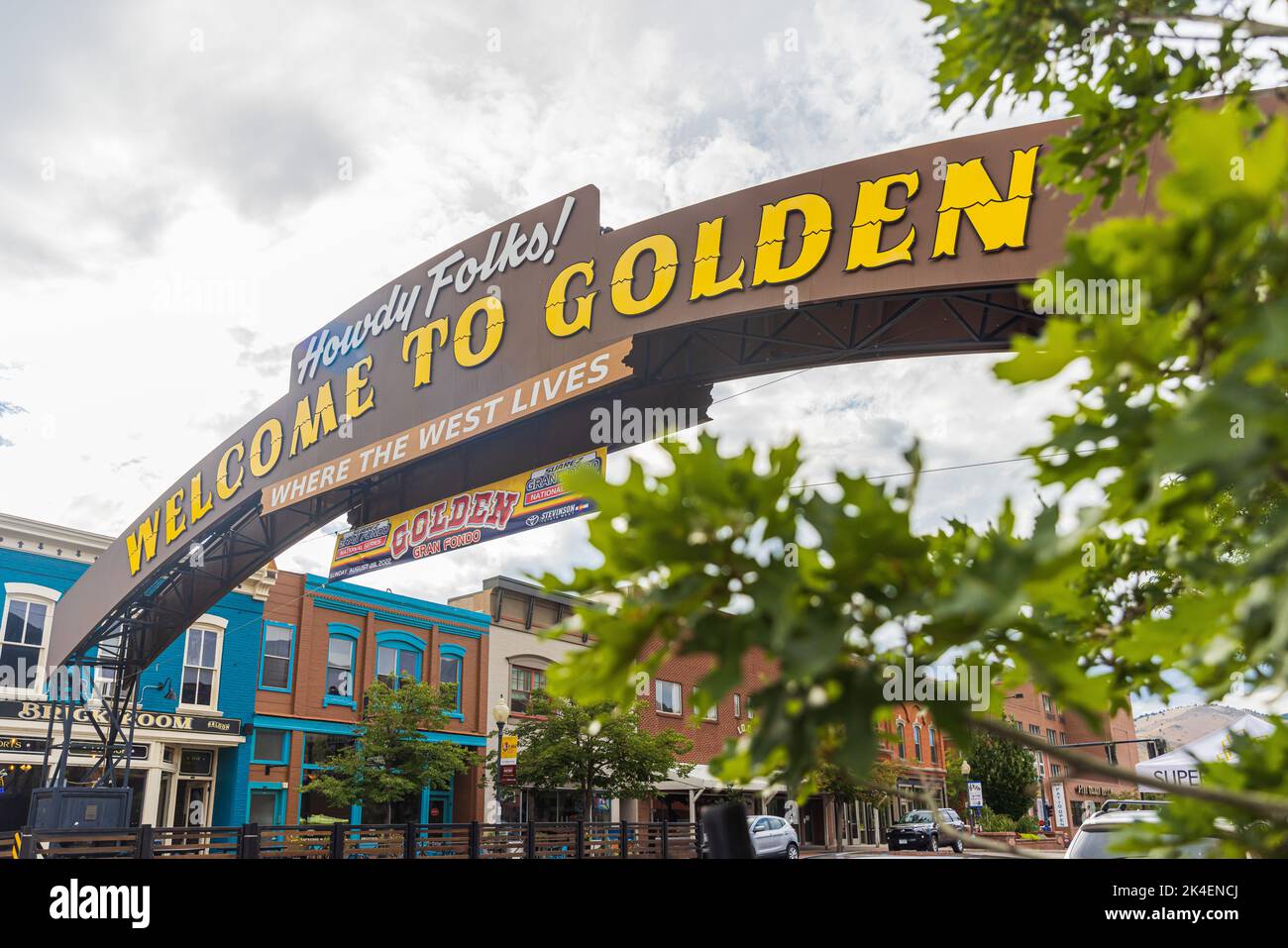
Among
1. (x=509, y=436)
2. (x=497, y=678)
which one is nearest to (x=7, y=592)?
(x=497, y=678)

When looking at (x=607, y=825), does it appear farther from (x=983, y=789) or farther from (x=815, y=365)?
(x=983, y=789)

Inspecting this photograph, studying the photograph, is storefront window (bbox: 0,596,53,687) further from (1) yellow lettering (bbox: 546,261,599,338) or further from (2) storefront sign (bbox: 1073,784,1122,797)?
(2) storefront sign (bbox: 1073,784,1122,797)

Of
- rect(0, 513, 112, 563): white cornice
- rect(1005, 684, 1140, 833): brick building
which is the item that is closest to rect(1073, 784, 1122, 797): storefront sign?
rect(1005, 684, 1140, 833): brick building

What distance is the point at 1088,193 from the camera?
2.48 meters

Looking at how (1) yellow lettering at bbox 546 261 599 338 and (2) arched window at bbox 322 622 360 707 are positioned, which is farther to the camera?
(2) arched window at bbox 322 622 360 707

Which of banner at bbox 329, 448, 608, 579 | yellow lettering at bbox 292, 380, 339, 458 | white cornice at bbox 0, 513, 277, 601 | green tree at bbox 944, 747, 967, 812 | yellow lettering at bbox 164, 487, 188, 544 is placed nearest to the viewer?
banner at bbox 329, 448, 608, 579

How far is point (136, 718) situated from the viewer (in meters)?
18.9

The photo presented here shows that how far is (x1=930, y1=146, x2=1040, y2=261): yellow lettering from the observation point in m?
6.86

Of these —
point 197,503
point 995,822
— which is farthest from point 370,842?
point 995,822

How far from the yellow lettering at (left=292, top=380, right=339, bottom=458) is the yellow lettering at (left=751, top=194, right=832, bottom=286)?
296 inches

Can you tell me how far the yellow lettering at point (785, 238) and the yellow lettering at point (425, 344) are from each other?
5.25m

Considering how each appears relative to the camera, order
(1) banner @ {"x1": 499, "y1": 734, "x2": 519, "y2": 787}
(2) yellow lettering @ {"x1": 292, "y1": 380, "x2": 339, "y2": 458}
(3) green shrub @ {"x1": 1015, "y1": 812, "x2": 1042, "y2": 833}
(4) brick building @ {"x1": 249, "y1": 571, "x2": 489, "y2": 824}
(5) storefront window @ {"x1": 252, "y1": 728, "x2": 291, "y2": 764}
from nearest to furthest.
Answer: (2) yellow lettering @ {"x1": 292, "y1": 380, "x2": 339, "y2": 458} → (1) banner @ {"x1": 499, "y1": 734, "x2": 519, "y2": 787} → (5) storefront window @ {"x1": 252, "y1": 728, "x2": 291, "y2": 764} → (4) brick building @ {"x1": 249, "y1": 571, "x2": 489, "y2": 824} → (3) green shrub @ {"x1": 1015, "y1": 812, "x2": 1042, "y2": 833}

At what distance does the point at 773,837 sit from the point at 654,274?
751 inches

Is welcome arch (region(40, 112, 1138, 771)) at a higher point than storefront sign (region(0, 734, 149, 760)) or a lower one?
higher
